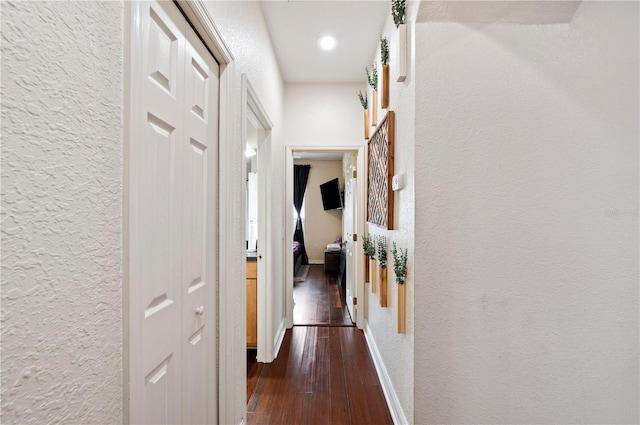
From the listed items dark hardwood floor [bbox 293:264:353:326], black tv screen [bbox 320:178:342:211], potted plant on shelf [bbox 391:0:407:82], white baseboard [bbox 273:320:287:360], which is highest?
potted plant on shelf [bbox 391:0:407:82]

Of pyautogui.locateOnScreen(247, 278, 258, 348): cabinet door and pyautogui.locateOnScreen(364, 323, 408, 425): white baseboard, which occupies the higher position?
pyautogui.locateOnScreen(247, 278, 258, 348): cabinet door

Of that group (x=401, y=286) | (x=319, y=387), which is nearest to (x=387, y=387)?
(x=319, y=387)

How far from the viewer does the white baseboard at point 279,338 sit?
2.64m

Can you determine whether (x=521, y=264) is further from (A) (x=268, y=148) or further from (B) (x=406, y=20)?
(A) (x=268, y=148)

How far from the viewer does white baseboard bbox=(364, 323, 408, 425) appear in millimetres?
1749

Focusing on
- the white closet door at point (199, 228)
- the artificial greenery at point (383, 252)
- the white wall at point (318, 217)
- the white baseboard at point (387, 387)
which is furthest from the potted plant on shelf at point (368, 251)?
the white wall at point (318, 217)

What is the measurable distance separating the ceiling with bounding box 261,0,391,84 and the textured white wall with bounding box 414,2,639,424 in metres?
0.93

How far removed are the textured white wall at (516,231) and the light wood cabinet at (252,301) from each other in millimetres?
1516

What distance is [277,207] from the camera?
281 centimetres

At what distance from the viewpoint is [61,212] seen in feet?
1.85

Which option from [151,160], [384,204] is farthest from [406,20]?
[151,160]

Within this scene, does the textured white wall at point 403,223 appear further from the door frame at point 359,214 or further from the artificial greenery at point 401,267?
the door frame at point 359,214

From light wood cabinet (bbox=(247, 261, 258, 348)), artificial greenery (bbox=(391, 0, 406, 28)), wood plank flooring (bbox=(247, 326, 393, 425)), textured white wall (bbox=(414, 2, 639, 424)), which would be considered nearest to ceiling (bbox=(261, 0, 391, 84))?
artificial greenery (bbox=(391, 0, 406, 28))

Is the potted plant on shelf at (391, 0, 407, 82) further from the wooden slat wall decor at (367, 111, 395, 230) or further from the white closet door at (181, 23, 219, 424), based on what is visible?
the white closet door at (181, 23, 219, 424)
